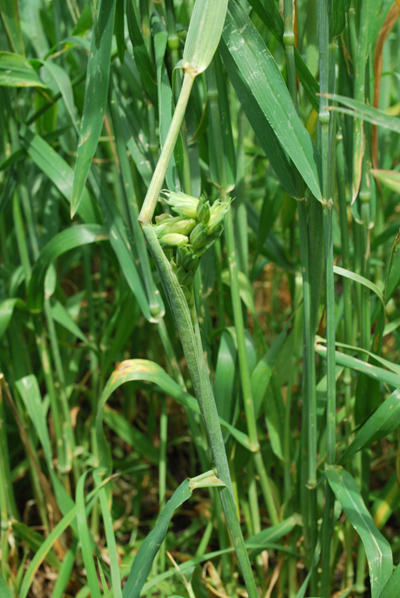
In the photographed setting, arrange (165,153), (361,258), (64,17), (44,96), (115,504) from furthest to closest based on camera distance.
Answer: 1. (115,504)
2. (64,17)
3. (44,96)
4. (361,258)
5. (165,153)

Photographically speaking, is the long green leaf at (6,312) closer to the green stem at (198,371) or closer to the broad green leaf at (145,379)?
the broad green leaf at (145,379)

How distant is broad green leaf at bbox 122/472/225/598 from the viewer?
0.53m

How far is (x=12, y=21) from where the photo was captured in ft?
2.64

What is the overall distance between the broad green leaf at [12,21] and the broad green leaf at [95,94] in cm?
25

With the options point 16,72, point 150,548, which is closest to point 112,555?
point 150,548

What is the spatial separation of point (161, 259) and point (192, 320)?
10 cm

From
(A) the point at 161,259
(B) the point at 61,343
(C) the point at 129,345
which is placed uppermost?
(A) the point at 161,259

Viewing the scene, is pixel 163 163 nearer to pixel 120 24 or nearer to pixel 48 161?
pixel 120 24

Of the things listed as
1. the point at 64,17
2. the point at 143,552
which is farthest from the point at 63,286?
the point at 143,552

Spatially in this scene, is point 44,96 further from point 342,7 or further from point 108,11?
point 342,7

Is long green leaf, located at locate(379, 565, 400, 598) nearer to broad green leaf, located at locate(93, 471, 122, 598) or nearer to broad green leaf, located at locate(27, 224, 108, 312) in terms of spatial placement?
broad green leaf, located at locate(93, 471, 122, 598)

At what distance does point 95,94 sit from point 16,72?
21 cm

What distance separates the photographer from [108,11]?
60cm

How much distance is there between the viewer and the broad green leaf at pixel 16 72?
76 cm
